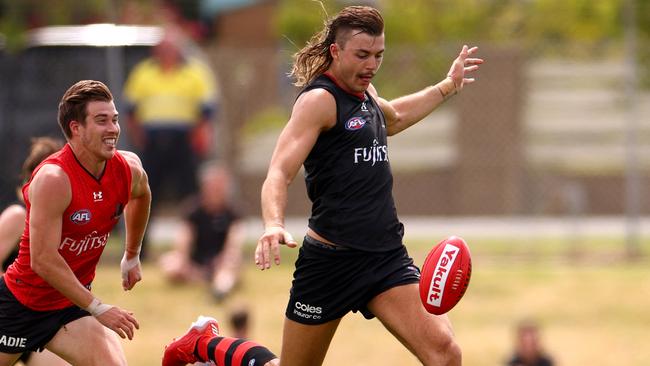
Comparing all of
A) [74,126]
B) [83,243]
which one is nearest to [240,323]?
[83,243]

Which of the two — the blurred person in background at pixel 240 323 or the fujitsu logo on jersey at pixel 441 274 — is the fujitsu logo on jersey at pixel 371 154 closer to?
the fujitsu logo on jersey at pixel 441 274

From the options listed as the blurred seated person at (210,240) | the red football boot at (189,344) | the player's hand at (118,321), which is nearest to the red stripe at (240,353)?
the red football boot at (189,344)

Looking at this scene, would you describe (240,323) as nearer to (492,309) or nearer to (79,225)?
(492,309)

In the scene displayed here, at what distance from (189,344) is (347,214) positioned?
4.57 feet

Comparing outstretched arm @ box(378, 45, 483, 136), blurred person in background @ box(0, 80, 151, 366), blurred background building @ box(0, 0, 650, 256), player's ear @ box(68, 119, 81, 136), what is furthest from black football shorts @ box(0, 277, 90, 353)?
blurred background building @ box(0, 0, 650, 256)

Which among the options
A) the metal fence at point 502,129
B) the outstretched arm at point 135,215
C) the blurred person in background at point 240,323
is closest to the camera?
the outstretched arm at point 135,215

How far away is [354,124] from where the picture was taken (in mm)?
6242

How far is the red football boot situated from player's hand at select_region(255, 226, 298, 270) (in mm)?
1634

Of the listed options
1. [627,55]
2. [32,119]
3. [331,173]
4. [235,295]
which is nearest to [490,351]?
[235,295]

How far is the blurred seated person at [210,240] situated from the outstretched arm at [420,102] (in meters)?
5.48

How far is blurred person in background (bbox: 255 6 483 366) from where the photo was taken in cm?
619

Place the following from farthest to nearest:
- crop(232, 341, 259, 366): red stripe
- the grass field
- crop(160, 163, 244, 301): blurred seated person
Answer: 1. crop(160, 163, 244, 301): blurred seated person
2. the grass field
3. crop(232, 341, 259, 366): red stripe

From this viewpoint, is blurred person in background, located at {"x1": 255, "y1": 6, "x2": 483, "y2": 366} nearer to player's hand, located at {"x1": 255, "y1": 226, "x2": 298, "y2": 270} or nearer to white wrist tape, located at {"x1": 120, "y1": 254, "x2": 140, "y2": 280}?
player's hand, located at {"x1": 255, "y1": 226, "x2": 298, "y2": 270}

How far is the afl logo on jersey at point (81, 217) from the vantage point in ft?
20.2
